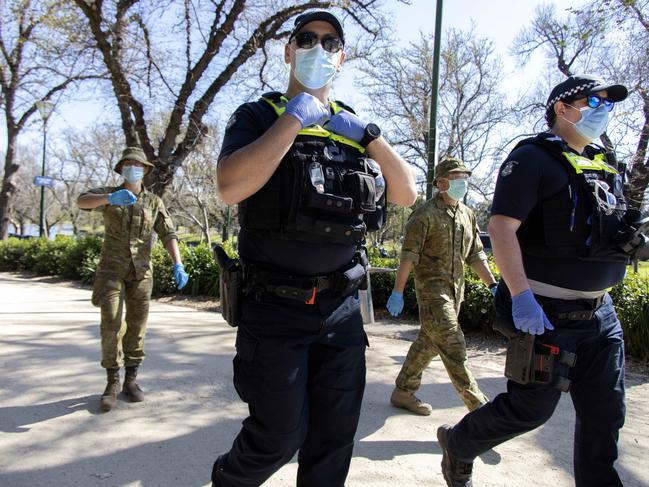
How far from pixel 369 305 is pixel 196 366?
293 centimetres

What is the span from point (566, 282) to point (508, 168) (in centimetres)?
59

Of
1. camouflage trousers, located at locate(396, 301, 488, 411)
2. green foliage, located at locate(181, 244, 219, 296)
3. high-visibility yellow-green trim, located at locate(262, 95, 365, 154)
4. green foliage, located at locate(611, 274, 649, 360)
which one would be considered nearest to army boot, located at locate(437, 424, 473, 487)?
camouflage trousers, located at locate(396, 301, 488, 411)

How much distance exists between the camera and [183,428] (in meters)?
3.28

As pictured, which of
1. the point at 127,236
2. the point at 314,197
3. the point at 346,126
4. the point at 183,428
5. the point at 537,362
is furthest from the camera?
the point at 127,236

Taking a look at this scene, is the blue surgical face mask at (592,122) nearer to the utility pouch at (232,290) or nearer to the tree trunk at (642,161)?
the utility pouch at (232,290)

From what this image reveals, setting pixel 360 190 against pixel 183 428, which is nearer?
pixel 360 190

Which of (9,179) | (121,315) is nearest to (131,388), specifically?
(121,315)

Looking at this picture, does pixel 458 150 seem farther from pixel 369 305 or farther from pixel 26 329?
pixel 369 305

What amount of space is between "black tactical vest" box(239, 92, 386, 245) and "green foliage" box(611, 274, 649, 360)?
16.5 ft

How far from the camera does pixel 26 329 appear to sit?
6266 millimetres

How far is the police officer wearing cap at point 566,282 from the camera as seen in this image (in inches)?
85.6

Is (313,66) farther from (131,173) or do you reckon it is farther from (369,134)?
(131,173)

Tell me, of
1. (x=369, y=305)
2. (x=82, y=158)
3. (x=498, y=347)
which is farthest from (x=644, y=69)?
(x=82, y=158)

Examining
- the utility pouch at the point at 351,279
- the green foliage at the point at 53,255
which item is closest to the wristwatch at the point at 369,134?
the utility pouch at the point at 351,279
